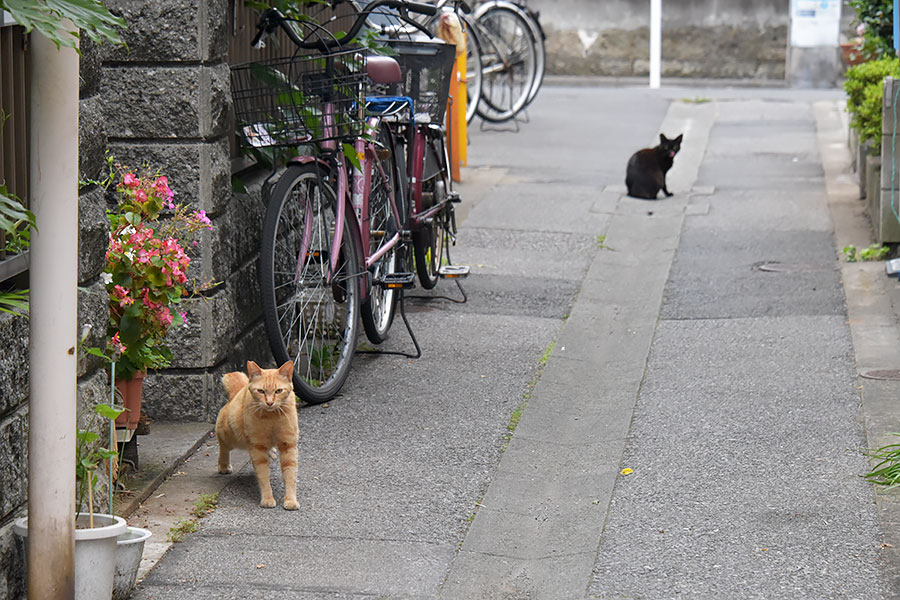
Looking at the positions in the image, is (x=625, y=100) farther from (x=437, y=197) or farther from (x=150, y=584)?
(x=150, y=584)

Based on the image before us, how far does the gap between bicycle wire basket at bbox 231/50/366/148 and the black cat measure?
559cm

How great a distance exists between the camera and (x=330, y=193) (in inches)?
231

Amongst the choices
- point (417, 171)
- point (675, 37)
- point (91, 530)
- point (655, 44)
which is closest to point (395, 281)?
point (417, 171)

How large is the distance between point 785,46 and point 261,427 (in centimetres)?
1831

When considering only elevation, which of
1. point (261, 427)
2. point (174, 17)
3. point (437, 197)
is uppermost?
point (174, 17)

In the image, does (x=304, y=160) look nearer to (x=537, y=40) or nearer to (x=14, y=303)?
(x=14, y=303)

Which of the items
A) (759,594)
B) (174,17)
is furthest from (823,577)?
(174,17)

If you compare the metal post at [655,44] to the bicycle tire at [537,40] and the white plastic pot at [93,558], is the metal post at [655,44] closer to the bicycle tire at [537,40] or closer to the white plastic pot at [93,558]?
the bicycle tire at [537,40]

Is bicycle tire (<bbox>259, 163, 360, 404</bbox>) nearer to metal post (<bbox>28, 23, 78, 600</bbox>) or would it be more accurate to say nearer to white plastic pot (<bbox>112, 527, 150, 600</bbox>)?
white plastic pot (<bbox>112, 527, 150, 600</bbox>)

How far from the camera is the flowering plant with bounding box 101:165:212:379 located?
4648mm

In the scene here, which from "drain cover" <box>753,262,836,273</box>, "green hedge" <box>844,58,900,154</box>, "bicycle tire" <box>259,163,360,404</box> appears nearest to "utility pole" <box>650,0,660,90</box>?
"green hedge" <box>844,58,900,154</box>

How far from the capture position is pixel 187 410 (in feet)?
18.1

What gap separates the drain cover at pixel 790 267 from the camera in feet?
28.0

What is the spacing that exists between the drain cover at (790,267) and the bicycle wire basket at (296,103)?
3.77m
